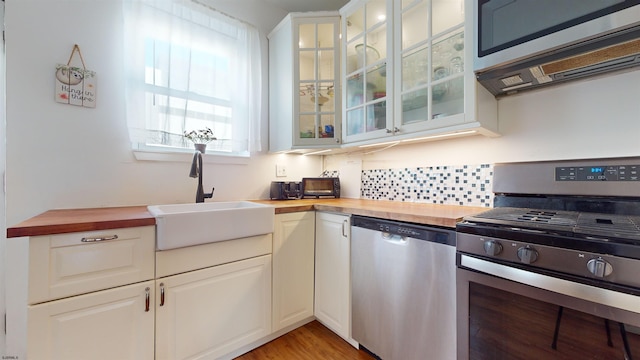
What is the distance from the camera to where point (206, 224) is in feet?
4.17

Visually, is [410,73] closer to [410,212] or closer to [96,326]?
[410,212]

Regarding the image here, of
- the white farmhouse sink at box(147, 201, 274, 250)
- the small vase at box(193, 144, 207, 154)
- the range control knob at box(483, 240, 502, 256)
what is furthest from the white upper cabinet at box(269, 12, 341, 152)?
the range control knob at box(483, 240, 502, 256)

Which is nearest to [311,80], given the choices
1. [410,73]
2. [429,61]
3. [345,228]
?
[410,73]

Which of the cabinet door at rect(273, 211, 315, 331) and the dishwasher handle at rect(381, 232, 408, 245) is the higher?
the dishwasher handle at rect(381, 232, 408, 245)

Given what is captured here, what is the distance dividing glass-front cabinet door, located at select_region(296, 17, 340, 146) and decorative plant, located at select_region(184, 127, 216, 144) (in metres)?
0.63

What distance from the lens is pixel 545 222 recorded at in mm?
906

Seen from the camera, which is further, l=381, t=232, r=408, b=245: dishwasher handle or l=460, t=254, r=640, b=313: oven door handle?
l=381, t=232, r=408, b=245: dishwasher handle

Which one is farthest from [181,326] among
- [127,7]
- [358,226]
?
[127,7]

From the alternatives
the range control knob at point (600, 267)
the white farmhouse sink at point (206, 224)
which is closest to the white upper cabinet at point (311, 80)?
the white farmhouse sink at point (206, 224)

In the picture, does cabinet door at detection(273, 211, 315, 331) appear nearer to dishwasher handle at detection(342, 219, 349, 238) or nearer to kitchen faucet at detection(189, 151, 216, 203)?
dishwasher handle at detection(342, 219, 349, 238)

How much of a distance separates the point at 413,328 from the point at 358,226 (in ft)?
1.82

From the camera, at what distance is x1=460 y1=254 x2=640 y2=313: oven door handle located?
69cm

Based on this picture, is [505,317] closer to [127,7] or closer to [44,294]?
[44,294]

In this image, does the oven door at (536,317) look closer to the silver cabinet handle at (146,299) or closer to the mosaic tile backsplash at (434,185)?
the mosaic tile backsplash at (434,185)
